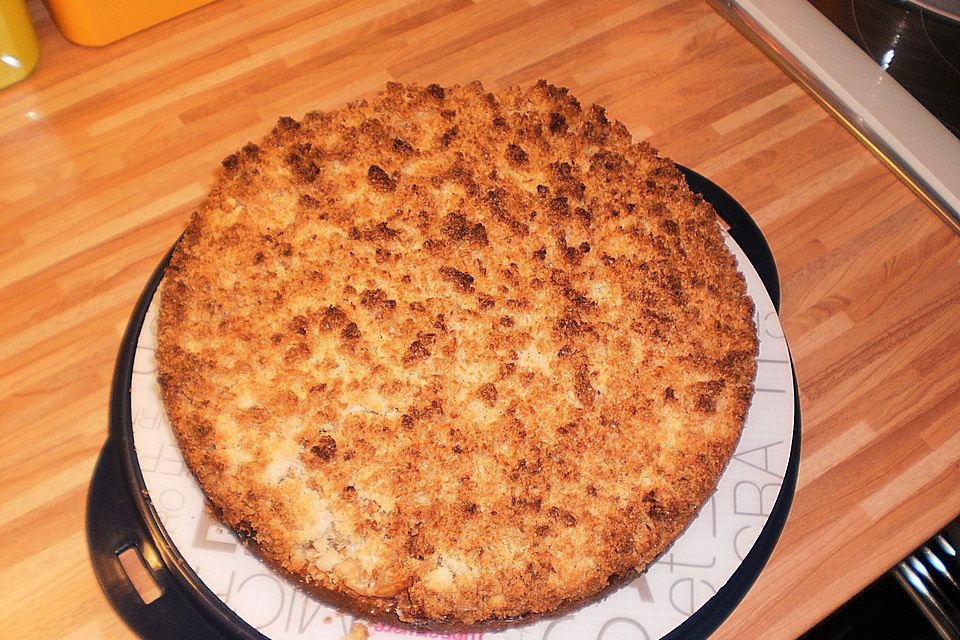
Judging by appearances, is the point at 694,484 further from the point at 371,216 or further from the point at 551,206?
the point at 371,216

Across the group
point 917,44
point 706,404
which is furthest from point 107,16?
point 917,44

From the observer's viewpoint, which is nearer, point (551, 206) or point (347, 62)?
point (551, 206)

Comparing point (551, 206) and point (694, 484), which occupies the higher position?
point (551, 206)

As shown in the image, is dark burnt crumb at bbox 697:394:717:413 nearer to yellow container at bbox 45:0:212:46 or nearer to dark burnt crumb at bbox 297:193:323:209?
dark burnt crumb at bbox 297:193:323:209

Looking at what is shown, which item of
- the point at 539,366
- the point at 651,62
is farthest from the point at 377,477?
the point at 651,62

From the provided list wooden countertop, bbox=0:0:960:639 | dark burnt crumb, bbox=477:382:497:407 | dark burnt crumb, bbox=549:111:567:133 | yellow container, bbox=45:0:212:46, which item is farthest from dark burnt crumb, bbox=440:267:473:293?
yellow container, bbox=45:0:212:46

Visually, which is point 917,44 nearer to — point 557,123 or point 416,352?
point 557,123

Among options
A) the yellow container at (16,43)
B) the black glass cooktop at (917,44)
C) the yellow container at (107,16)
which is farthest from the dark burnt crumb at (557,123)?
the yellow container at (16,43)
